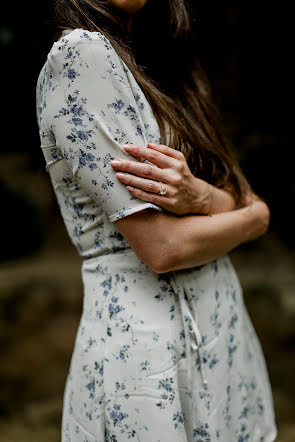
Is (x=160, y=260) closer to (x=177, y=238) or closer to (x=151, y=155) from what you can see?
(x=177, y=238)

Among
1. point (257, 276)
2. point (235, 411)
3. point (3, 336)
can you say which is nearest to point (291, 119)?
point (257, 276)

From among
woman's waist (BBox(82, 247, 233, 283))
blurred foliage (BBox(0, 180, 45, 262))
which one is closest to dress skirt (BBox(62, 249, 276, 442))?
woman's waist (BBox(82, 247, 233, 283))

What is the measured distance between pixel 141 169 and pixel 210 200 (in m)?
0.20

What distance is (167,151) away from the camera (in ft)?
2.87

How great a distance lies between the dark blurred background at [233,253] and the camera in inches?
117

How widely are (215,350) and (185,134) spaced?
40cm

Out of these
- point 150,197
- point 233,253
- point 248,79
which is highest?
point 248,79

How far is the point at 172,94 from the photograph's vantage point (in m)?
1.12

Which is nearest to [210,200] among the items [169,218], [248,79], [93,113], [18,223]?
[169,218]

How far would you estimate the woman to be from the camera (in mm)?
826

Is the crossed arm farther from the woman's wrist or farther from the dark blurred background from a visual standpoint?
the dark blurred background

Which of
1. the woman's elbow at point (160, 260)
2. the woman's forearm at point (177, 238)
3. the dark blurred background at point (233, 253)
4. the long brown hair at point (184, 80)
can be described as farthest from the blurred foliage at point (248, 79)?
the woman's elbow at point (160, 260)

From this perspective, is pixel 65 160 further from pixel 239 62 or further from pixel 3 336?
pixel 239 62

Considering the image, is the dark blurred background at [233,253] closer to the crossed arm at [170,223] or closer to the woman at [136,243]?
the woman at [136,243]
